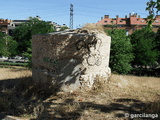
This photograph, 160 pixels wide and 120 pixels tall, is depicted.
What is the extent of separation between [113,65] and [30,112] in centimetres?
1488

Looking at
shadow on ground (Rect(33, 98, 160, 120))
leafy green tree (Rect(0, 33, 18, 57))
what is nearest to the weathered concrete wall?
shadow on ground (Rect(33, 98, 160, 120))

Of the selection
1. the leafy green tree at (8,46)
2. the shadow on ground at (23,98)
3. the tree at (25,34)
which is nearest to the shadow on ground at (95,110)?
the shadow on ground at (23,98)

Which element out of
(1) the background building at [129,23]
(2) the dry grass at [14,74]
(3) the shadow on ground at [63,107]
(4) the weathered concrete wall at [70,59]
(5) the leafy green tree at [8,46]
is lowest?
(3) the shadow on ground at [63,107]

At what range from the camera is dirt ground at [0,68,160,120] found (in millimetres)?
3648

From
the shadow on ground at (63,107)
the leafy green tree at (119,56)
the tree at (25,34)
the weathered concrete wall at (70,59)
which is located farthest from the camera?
the tree at (25,34)

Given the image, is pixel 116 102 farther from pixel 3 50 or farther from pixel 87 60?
pixel 3 50

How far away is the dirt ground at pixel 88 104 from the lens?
12.0 feet

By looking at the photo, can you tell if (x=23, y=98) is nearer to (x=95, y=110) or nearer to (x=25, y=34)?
(x=95, y=110)

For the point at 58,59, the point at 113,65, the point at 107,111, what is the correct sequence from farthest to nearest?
the point at 113,65, the point at 58,59, the point at 107,111

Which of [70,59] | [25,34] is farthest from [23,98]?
[25,34]

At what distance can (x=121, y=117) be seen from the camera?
354 cm

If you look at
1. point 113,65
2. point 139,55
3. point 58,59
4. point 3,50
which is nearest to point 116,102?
point 58,59

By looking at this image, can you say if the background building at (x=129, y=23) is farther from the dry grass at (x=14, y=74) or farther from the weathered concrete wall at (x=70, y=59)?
the weathered concrete wall at (x=70, y=59)

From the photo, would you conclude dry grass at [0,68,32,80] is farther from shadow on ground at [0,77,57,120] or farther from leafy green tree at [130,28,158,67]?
leafy green tree at [130,28,158,67]
